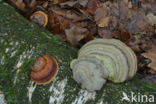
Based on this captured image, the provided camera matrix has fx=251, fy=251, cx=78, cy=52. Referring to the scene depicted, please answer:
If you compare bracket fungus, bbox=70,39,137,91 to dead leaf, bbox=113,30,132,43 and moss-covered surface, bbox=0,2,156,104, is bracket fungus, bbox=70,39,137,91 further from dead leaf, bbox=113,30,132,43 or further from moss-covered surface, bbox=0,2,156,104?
dead leaf, bbox=113,30,132,43

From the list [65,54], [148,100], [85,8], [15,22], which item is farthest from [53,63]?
[85,8]

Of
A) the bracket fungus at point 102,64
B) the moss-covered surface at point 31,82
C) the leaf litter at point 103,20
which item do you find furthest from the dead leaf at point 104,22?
the bracket fungus at point 102,64

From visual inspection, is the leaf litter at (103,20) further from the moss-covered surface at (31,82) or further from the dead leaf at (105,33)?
the moss-covered surface at (31,82)

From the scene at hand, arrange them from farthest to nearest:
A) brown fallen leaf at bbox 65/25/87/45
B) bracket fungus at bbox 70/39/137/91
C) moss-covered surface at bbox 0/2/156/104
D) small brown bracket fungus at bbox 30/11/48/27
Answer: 1. brown fallen leaf at bbox 65/25/87/45
2. small brown bracket fungus at bbox 30/11/48/27
3. moss-covered surface at bbox 0/2/156/104
4. bracket fungus at bbox 70/39/137/91

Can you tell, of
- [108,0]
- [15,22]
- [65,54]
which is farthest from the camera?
[108,0]

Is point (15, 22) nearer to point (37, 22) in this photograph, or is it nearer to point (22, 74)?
point (37, 22)

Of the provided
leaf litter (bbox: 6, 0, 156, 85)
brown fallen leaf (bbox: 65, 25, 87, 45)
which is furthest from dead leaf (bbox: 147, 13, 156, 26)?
brown fallen leaf (bbox: 65, 25, 87, 45)
